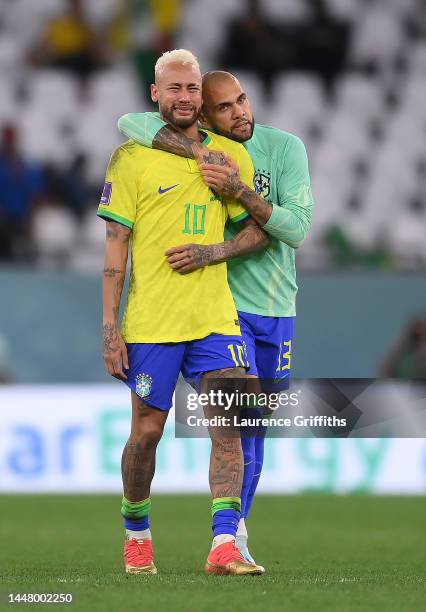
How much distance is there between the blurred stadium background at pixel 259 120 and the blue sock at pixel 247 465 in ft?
18.6

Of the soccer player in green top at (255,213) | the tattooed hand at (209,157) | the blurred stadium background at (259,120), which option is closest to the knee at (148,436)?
the soccer player in green top at (255,213)

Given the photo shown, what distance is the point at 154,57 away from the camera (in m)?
15.7

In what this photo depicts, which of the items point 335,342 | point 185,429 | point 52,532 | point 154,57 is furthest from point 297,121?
point 185,429

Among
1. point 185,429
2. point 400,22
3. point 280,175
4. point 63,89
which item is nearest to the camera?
point 280,175

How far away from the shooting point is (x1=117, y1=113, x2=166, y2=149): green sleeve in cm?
549

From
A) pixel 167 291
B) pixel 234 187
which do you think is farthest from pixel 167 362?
pixel 234 187

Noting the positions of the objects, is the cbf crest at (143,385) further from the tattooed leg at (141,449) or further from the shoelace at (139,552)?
the shoelace at (139,552)

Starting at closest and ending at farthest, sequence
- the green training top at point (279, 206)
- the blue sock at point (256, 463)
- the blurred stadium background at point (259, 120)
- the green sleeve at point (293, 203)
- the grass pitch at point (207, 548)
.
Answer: the grass pitch at point (207, 548) → the green sleeve at point (293, 203) → the green training top at point (279, 206) → the blue sock at point (256, 463) → the blurred stadium background at point (259, 120)

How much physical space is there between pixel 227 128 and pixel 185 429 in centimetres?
151

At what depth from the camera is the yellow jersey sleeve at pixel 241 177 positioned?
557 cm

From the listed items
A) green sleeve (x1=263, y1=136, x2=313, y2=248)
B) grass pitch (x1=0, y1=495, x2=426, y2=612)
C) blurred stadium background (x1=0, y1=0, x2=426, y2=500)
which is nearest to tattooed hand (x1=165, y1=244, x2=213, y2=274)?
green sleeve (x1=263, y1=136, x2=313, y2=248)

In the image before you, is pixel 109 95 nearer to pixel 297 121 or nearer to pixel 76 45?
pixel 76 45

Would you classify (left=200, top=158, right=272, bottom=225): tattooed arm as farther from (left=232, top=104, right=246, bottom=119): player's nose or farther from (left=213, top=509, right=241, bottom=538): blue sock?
(left=213, top=509, right=241, bottom=538): blue sock

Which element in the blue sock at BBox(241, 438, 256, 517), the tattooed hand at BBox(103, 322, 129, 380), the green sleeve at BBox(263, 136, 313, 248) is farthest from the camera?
the blue sock at BBox(241, 438, 256, 517)
